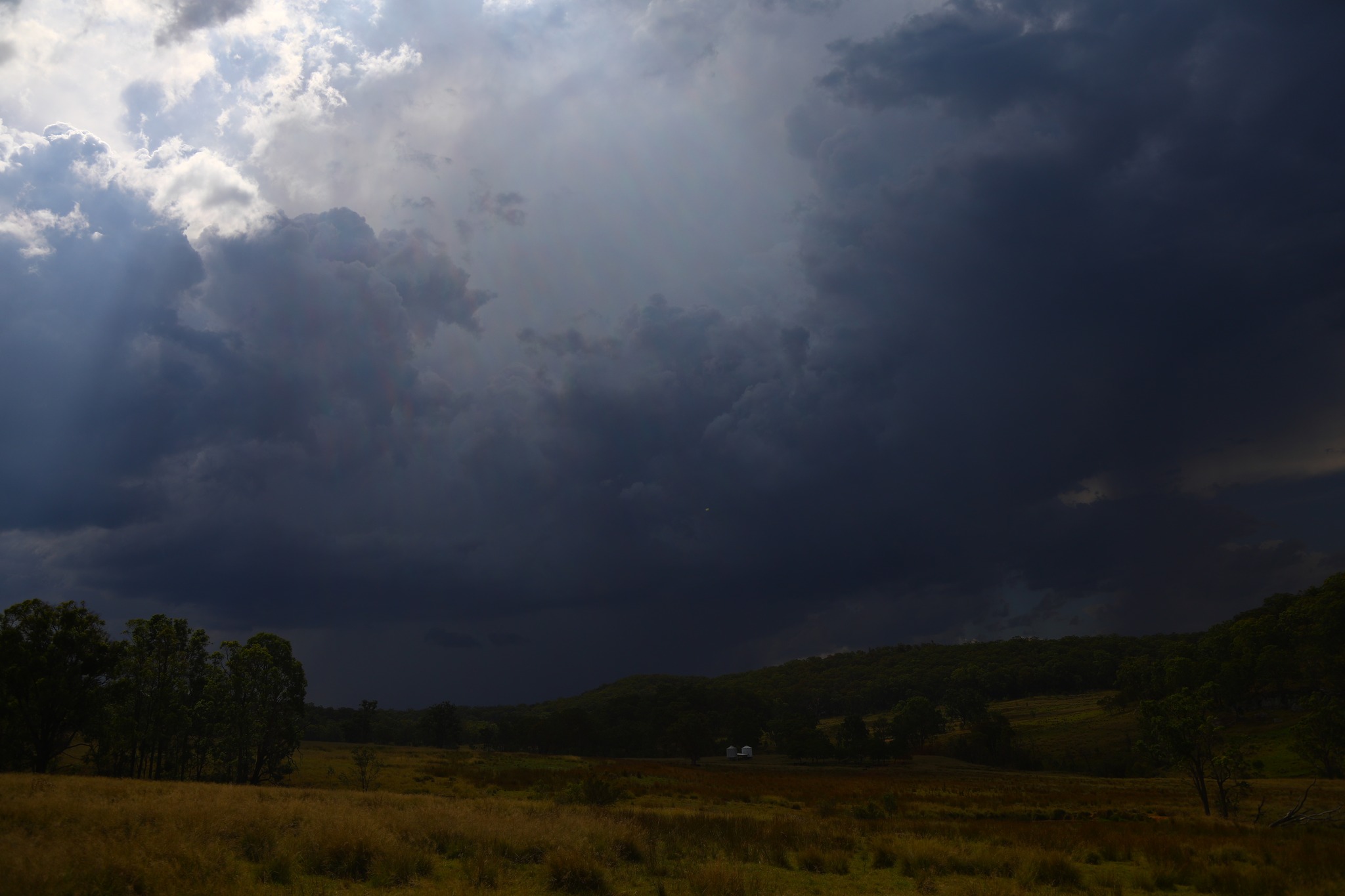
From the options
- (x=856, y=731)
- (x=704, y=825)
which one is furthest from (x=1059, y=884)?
(x=856, y=731)

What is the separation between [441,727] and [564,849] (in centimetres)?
14455

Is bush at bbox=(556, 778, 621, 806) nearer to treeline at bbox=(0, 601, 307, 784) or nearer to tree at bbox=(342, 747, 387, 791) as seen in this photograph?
tree at bbox=(342, 747, 387, 791)

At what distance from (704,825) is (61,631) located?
5184cm

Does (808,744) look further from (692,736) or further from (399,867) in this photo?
(399,867)

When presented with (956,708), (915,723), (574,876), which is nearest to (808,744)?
(915,723)

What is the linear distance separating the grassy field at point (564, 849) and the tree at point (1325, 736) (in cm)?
3996

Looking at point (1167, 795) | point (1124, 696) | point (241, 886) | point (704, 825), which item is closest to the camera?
point (241, 886)

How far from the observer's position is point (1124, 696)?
134 metres

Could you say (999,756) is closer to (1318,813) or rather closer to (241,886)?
(1318,813)

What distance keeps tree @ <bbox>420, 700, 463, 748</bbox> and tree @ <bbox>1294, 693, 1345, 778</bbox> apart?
13463 centimetres

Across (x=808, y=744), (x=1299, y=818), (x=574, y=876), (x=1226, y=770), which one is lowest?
(x=808, y=744)

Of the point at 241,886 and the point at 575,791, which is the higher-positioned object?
the point at 241,886

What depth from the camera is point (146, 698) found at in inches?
2180

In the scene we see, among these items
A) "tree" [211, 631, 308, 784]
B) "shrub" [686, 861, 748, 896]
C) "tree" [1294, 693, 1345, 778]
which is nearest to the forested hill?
"tree" [1294, 693, 1345, 778]
